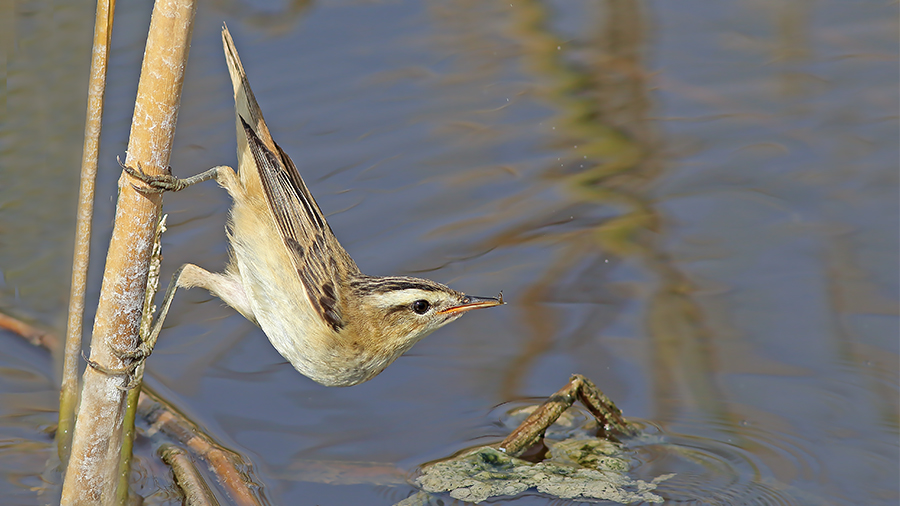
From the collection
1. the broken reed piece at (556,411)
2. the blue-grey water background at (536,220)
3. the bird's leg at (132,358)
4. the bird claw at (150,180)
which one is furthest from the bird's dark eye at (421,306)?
the bird claw at (150,180)

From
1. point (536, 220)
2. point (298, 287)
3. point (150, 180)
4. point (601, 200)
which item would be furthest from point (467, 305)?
point (601, 200)

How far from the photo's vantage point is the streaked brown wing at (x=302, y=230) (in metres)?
4.66

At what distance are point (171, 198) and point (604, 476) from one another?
159 inches

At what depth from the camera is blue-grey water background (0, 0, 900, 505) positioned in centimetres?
560

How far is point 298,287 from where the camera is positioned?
4660 millimetres

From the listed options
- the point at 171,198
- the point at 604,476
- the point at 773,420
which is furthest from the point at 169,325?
the point at 773,420

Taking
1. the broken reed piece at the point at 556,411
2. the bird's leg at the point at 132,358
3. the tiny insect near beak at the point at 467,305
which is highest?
the bird's leg at the point at 132,358

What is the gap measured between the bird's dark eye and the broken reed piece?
94 centimetres

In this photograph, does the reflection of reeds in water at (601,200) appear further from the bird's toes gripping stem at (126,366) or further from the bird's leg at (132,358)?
the bird's toes gripping stem at (126,366)

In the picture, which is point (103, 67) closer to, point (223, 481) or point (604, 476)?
point (223, 481)

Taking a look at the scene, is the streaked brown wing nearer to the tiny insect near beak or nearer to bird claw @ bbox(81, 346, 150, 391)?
the tiny insect near beak

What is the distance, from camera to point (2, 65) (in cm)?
710

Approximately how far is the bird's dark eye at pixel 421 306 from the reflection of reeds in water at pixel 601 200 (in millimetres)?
1418

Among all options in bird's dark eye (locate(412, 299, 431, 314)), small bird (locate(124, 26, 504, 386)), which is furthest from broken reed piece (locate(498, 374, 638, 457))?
bird's dark eye (locate(412, 299, 431, 314))
